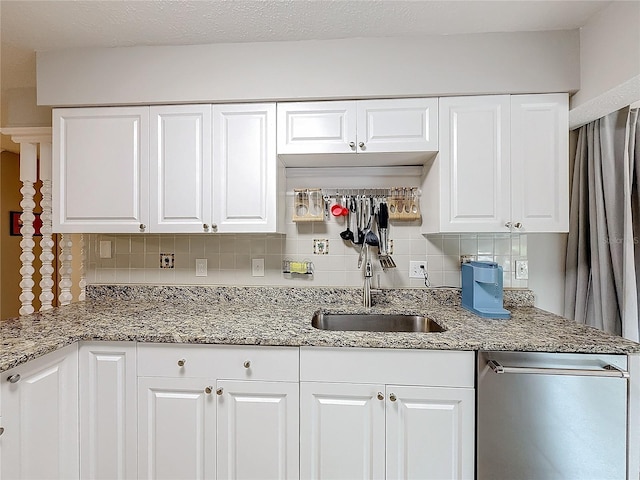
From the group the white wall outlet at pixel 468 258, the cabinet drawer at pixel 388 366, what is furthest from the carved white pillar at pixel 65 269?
the white wall outlet at pixel 468 258

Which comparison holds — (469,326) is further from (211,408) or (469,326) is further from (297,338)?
(211,408)

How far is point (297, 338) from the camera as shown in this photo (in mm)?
1337

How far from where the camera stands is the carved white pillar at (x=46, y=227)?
81.4 inches

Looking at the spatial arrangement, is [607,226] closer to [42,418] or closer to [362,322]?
[362,322]

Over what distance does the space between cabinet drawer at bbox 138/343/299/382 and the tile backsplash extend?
710 millimetres

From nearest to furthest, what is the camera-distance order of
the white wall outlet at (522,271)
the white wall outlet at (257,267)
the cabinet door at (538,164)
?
1. the cabinet door at (538,164)
2. the white wall outlet at (522,271)
3. the white wall outlet at (257,267)

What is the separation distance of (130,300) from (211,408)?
3.56 ft

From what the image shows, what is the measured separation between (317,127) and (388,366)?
3.94 feet

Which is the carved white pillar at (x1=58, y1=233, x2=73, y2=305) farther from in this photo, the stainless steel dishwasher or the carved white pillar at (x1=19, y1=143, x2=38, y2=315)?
the stainless steel dishwasher

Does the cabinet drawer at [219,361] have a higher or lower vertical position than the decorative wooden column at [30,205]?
lower

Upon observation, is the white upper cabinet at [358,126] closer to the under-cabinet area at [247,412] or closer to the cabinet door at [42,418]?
the under-cabinet area at [247,412]

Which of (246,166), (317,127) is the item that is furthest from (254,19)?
(246,166)

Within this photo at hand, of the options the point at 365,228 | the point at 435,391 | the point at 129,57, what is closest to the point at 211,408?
the point at 435,391

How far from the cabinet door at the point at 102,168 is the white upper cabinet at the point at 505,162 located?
1607mm
